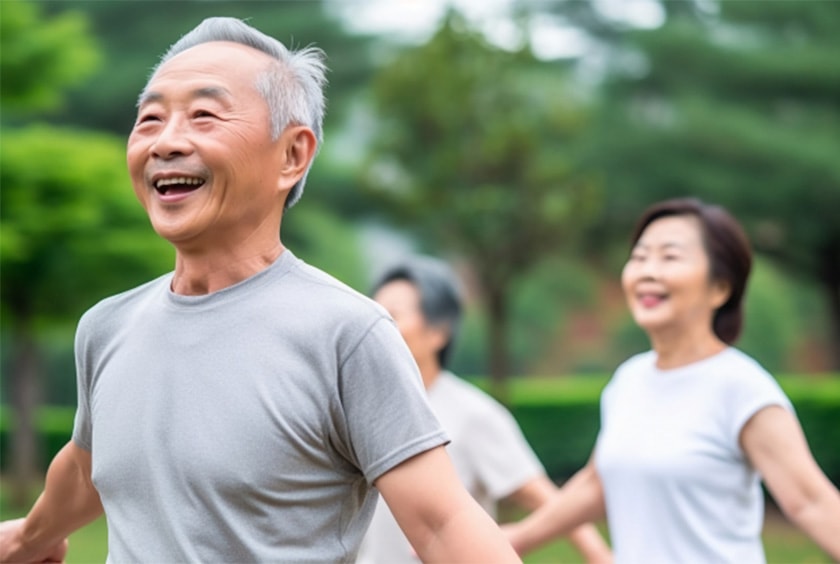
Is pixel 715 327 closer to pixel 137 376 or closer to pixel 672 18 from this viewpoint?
pixel 137 376

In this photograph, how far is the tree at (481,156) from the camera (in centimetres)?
1684

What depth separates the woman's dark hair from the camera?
4.54m

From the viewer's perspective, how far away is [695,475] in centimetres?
416

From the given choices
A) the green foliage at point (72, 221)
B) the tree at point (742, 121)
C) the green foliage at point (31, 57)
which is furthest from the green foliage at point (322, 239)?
the green foliage at point (31, 57)

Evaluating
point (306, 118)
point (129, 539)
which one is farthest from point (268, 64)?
point (129, 539)

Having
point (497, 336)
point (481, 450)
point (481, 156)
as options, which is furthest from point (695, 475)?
point (497, 336)

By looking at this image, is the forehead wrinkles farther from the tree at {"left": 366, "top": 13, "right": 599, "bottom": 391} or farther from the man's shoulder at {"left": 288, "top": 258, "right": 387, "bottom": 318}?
the tree at {"left": 366, "top": 13, "right": 599, "bottom": 391}

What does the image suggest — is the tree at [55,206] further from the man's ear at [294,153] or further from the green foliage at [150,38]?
the man's ear at [294,153]

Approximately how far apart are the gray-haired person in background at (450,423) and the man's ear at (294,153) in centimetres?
260

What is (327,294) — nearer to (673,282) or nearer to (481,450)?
(673,282)

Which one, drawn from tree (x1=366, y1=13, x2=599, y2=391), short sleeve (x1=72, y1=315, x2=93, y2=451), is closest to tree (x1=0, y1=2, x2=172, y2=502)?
tree (x1=366, y1=13, x2=599, y2=391)

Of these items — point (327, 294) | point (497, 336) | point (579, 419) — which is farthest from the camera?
point (497, 336)

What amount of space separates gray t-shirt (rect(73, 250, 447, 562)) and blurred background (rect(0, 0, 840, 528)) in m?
13.8

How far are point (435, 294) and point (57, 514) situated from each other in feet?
9.21
